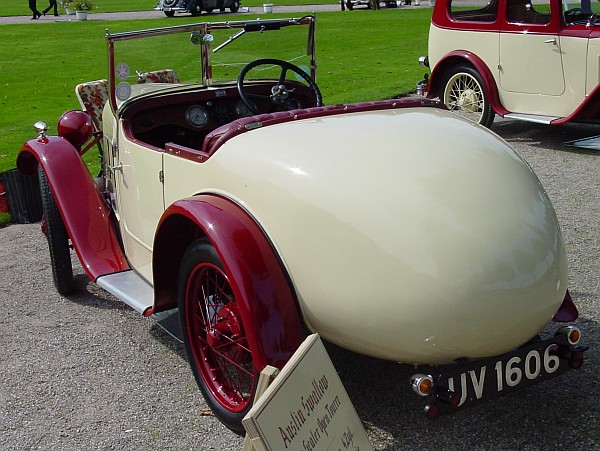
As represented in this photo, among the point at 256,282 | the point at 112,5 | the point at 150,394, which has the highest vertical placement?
the point at 112,5

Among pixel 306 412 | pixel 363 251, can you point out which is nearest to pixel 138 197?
pixel 363 251

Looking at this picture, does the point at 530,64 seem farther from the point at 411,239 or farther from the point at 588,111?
the point at 411,239

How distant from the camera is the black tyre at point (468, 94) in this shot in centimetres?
883

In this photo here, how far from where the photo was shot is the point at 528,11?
8.34 metres

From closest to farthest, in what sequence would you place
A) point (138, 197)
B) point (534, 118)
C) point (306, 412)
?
1. point (306, 412)
2. point (138, 197)
3. point (534, 118)

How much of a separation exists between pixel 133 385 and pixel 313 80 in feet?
7.18

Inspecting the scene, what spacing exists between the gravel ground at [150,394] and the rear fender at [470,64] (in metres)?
4.00

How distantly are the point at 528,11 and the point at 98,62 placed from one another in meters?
11.5

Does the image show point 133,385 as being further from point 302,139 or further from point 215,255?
point 302,139

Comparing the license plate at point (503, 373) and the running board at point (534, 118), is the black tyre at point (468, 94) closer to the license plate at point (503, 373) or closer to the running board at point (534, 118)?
the running board at point (534, 118)

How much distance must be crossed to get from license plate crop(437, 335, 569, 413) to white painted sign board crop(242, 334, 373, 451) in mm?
380

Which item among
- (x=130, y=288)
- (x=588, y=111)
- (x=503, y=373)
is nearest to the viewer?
(x=503, y=373)

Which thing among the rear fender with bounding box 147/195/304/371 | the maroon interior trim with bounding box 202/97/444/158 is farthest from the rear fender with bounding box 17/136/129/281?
the rear fender with bounding box 147/195/304/371

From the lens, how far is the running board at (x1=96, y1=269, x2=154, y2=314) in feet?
12.5
